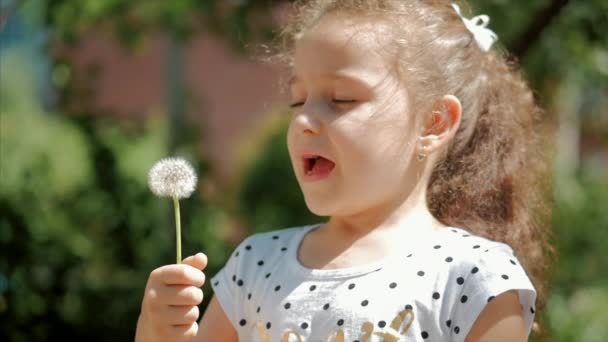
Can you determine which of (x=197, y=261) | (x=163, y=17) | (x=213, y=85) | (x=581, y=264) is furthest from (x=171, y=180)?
(x=213, y=85)

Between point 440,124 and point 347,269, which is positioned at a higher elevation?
point 440,124

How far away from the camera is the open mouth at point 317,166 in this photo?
1592mm

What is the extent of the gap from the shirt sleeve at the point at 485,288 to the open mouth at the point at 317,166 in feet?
0.98

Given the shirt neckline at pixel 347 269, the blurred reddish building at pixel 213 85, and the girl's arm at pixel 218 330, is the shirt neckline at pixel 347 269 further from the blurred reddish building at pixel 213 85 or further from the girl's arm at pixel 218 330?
the blurred reddish building at pixel 213 85

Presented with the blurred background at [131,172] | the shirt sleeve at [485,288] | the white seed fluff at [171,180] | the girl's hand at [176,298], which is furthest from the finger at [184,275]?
the blurred background at [131,172]

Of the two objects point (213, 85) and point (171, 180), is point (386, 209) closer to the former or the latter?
point (171, 180)

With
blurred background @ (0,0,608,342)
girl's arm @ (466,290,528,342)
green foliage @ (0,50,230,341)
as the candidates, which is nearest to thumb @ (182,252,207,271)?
girl's arm @ (466,290,528,342)

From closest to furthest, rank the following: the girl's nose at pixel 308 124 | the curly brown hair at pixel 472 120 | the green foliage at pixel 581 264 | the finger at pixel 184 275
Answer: the finger at pixel 184 275 → the girl's nose at pixel 308 124 → the curly brown hair at pixel 472 120 → the green foliage at pixel 581 264

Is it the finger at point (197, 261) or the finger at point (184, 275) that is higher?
the finger at point (197, 261)

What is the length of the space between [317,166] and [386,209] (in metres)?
0.16

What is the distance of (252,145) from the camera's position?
693cm

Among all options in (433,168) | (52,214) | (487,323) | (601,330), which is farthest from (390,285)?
(52,214)

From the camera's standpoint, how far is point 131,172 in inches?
185

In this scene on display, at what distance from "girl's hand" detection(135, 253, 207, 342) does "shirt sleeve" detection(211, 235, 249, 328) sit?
240mm
